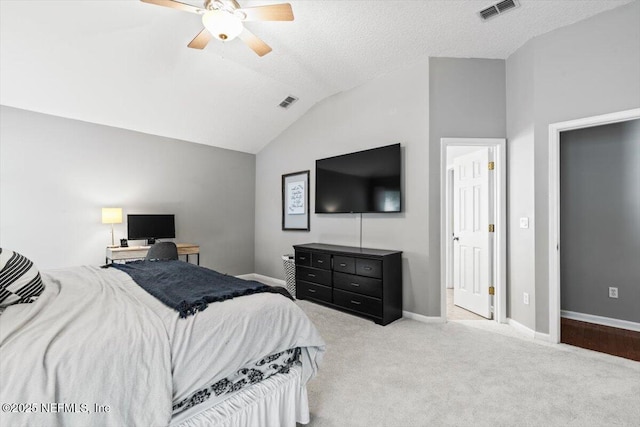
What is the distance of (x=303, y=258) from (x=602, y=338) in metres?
3.38

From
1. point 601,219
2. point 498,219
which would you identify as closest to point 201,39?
point 498,219

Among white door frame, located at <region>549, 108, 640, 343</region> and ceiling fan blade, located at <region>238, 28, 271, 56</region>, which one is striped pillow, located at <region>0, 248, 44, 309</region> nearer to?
ceiling fan blade, located at <region>238, 28, 271, 56</region>

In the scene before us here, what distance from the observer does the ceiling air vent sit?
4649 mm

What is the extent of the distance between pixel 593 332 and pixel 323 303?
296 cm

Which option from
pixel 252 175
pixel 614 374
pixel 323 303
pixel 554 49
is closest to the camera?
pixel 614 374

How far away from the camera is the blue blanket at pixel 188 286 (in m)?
1.51

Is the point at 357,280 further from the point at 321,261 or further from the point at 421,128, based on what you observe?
the point at 421,128

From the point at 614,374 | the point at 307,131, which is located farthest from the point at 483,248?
the point at 307,131

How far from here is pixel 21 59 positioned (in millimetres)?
3121

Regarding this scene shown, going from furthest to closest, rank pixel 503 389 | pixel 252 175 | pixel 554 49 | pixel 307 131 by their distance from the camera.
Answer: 1. pixel 252 175
2. pixel 307 131
3. pixel 554 49
4. pixel 503 389

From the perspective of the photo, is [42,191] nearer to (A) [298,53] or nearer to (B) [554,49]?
(A) [298,53]

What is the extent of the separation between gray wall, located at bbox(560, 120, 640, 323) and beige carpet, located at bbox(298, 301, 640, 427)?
1.15m

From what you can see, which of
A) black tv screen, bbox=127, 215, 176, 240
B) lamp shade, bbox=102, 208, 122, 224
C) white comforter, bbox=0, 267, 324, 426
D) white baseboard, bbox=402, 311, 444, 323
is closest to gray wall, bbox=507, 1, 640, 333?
white baseboard, bbox=402, 311, 444, 323

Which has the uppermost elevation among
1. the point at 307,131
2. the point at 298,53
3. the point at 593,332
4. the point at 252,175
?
the point at 298,53
